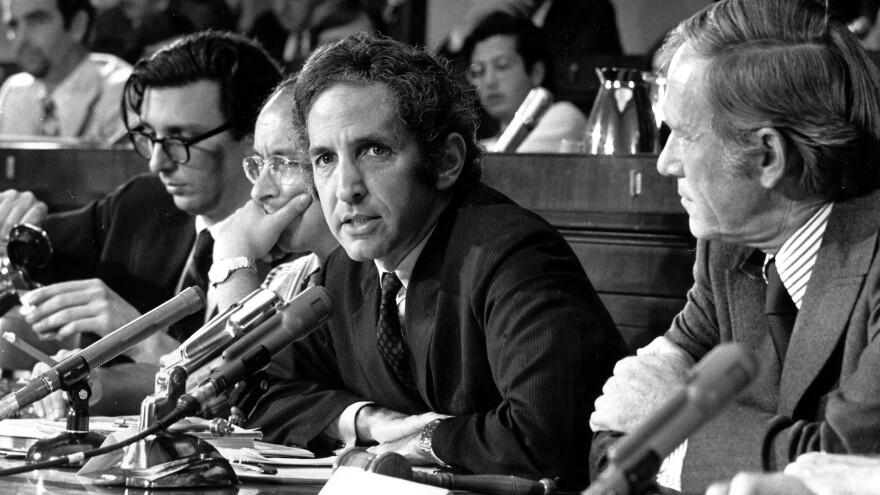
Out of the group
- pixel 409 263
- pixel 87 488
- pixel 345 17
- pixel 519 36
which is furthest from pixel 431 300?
pixel 345 17

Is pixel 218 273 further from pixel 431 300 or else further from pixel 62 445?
pixel 62 445

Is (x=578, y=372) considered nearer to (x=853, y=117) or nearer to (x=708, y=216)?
(x=708, y=216)

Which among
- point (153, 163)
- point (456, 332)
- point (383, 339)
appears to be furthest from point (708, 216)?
point (153, 163)

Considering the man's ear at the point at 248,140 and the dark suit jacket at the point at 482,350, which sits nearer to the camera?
the dark suit jacket at the point at 482,350

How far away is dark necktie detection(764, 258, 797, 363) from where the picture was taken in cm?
183

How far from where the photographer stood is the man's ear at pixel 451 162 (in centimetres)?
221

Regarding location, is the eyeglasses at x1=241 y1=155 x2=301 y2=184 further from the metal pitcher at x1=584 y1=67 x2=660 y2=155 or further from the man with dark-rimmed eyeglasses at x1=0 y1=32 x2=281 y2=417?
the metal pitcher at x1=584 y1=67 x2=660 y2=155

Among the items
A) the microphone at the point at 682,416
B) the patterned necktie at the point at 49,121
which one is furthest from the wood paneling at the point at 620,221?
the patterned necktie at the point at 49,121

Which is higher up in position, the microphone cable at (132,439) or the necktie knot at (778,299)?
the necktie knot at (778,299)

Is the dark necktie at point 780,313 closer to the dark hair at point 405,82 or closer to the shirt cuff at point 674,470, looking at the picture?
the shirt cuff at point 674,470

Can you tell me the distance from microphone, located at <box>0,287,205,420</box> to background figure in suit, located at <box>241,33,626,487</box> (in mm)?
402

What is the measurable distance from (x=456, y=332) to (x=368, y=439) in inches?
9.1

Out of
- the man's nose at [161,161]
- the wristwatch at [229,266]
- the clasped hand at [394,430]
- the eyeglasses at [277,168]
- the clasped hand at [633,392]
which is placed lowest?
the clasped hand at [394,430]

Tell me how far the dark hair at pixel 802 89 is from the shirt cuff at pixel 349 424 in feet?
2.55
